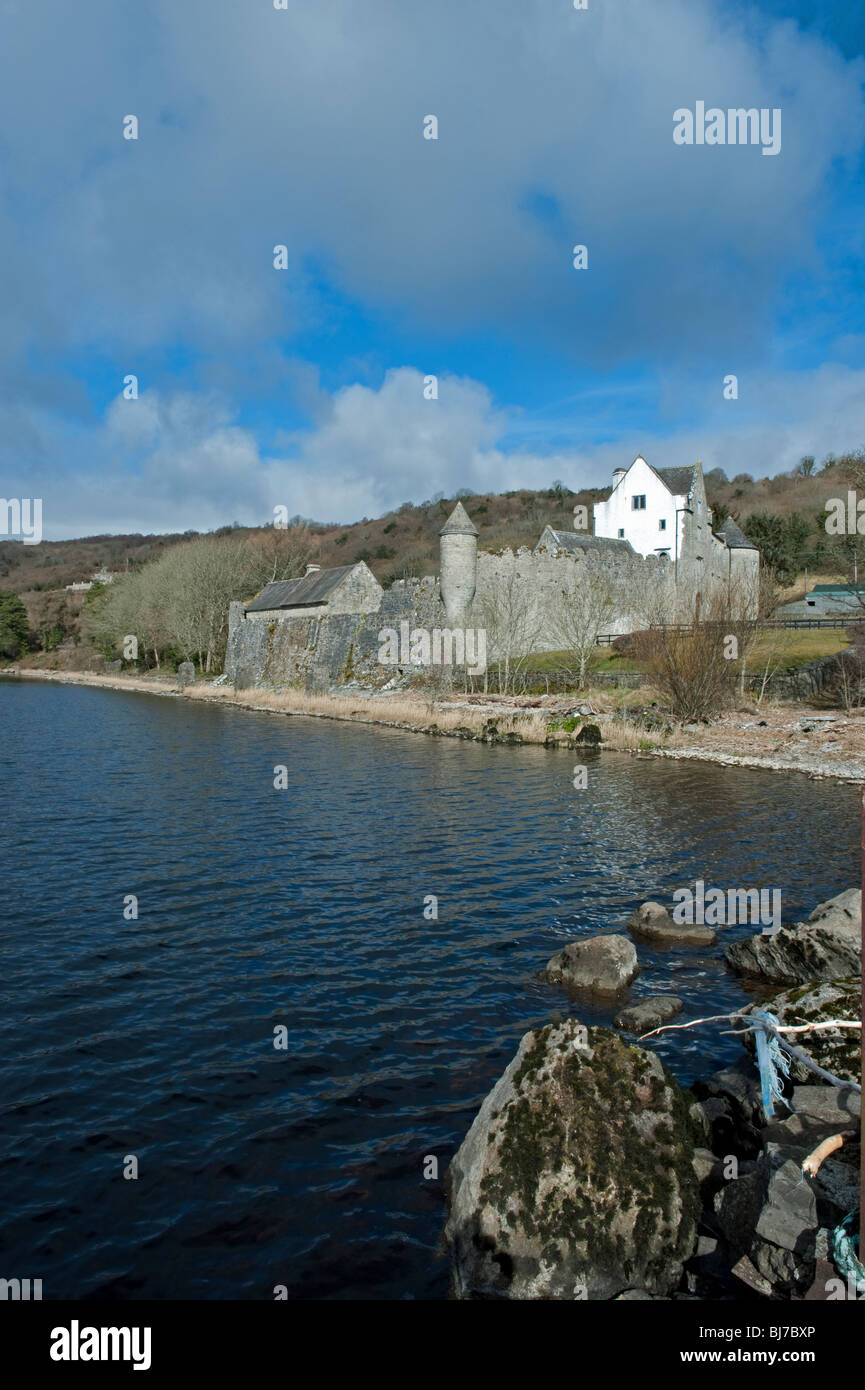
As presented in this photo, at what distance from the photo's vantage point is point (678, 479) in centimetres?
5794

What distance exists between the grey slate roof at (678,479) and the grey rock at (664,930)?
49.1 metres

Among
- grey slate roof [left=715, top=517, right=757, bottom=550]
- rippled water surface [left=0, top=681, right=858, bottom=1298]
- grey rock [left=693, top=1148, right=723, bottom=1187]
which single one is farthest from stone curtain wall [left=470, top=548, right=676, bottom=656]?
grey rock [left=693, top=1148, right=723, bottom=1187]

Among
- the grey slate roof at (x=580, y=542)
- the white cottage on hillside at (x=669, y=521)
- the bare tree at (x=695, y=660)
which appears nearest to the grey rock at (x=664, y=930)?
the bare tree at (x=695, y=660)

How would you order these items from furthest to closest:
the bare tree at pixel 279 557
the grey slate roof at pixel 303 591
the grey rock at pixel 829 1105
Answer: the bare tree at pixel 279 557 → the grey slate roof at pixel 303 591 → the grey rock at pixel 829 1105

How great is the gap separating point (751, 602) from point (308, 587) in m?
33.0

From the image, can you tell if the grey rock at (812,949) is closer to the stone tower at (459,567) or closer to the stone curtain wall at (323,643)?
→ the stone tower at (459,567)

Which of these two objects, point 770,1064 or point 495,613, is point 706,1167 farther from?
point 495,613

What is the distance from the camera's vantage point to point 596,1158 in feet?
18.4

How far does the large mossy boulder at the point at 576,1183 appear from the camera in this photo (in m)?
5.29

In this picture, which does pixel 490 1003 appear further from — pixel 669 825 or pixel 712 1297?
pixel 669 825

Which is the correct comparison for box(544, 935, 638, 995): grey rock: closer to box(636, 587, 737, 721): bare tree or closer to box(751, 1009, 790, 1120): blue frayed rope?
box(751, 1009, 790, 1120): blue frayed rope

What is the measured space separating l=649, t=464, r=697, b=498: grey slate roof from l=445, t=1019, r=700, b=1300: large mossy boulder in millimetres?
55173

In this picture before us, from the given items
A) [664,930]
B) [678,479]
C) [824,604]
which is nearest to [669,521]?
[678,479]

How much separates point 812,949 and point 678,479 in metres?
52.5
